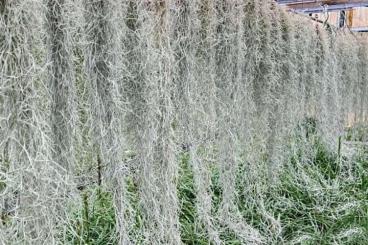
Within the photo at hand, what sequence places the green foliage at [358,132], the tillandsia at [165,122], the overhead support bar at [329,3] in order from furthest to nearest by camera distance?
the green foliage at [358,132] < the overhead support bar at [329,3] < the tillandsia at [165,122]

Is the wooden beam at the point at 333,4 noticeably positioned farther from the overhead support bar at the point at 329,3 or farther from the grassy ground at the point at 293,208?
the grassy ground at the point at 293,208

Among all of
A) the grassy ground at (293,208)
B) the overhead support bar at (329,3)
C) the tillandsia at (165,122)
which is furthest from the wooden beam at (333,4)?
the grassy ground at (293,208)

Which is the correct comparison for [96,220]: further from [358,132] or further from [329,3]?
[358,132]

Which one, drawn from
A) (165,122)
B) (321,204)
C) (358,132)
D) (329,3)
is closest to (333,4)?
(329,3)

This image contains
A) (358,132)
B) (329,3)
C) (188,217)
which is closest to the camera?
(188,217)

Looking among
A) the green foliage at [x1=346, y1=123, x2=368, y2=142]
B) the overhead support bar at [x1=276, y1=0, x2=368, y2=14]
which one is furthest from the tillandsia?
the green foliage at [x1=346, y1=123, x2=368, y2=142]

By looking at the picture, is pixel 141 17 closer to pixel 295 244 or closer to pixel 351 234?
pixel 295 244

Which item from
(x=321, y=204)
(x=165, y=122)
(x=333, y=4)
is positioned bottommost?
(x=321, y=204)

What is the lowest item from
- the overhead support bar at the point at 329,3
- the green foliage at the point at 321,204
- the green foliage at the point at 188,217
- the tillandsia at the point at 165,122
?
the green foliage at the point at 321,204

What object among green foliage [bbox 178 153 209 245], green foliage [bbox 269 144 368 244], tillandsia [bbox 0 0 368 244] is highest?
tillandsia [bbox 0 0 368 244]

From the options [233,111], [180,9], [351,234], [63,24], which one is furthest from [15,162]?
[351,234]

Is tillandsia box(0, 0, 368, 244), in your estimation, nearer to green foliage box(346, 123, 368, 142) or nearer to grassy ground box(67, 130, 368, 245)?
grassy ground box(67, 130, 368, 245)

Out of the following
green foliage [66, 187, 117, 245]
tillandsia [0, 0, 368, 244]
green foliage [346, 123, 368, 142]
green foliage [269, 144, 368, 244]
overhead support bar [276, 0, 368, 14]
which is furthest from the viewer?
green foliage [346, 123, 368, 142]

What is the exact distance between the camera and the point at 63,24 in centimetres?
114
